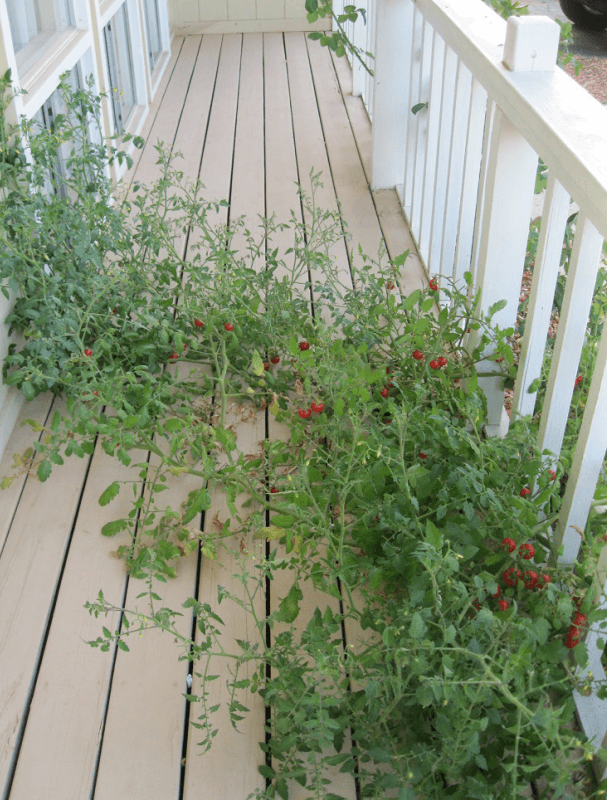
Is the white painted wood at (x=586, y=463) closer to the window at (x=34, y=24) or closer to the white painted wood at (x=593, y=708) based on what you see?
the white painted wood at (x=593, y=708)

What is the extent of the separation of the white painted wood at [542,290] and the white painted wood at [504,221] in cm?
21

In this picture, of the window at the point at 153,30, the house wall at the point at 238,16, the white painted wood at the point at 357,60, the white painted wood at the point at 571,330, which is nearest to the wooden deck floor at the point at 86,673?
the white painted wood at the point at 571,330

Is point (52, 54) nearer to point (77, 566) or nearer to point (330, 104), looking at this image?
point (77, 566)

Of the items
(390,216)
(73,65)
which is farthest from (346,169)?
(73,65)

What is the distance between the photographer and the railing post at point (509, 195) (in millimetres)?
1525

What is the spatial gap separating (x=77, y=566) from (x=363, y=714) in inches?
29.2

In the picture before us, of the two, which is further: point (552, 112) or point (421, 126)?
point (421, 126)

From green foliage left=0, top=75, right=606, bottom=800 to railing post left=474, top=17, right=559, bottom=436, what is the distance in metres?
0.07

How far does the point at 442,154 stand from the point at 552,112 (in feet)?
4.08

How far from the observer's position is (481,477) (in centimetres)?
144

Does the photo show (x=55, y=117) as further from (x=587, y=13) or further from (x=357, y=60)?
(x=587, y=13)

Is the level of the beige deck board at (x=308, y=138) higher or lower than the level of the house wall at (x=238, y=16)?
lower

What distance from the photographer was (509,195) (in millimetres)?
1746

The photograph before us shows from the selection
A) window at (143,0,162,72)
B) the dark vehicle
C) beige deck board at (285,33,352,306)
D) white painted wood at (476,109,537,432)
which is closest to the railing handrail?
white painted wood at (476,109,537,432)
